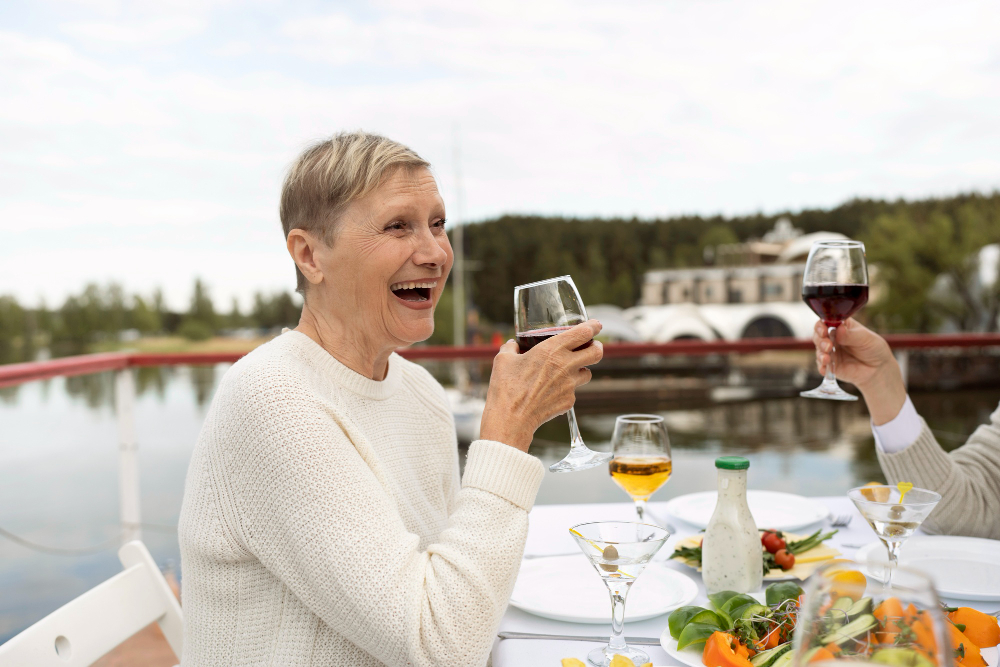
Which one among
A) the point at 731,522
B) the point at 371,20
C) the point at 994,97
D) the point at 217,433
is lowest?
the point at 731,522

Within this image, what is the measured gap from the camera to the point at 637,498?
139 cm

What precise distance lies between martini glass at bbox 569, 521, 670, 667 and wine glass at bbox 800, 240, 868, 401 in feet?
1.86

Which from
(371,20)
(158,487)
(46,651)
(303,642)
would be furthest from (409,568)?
(371,20)

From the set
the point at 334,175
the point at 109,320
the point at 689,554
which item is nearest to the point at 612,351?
the point at 689,554

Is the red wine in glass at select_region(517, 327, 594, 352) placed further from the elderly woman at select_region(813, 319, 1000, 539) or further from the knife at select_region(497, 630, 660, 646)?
the elderly woman at select_region(813, 319, 1000, 539)

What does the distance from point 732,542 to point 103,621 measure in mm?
1041

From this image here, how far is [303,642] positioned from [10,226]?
251 feet

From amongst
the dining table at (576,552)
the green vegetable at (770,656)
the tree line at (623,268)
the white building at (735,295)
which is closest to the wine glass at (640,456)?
the dining table at (576,552)

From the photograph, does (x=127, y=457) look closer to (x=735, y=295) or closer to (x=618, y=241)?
(x=735, y=295)

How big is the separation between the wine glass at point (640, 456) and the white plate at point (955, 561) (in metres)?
0.37

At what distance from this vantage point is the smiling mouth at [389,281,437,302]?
46.1 inches

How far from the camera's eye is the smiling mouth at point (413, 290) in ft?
3.84

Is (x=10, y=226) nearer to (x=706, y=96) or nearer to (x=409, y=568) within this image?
(x=706, y=96)

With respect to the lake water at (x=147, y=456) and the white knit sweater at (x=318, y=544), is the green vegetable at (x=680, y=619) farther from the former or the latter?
the lake water at (x=147, y=456)
